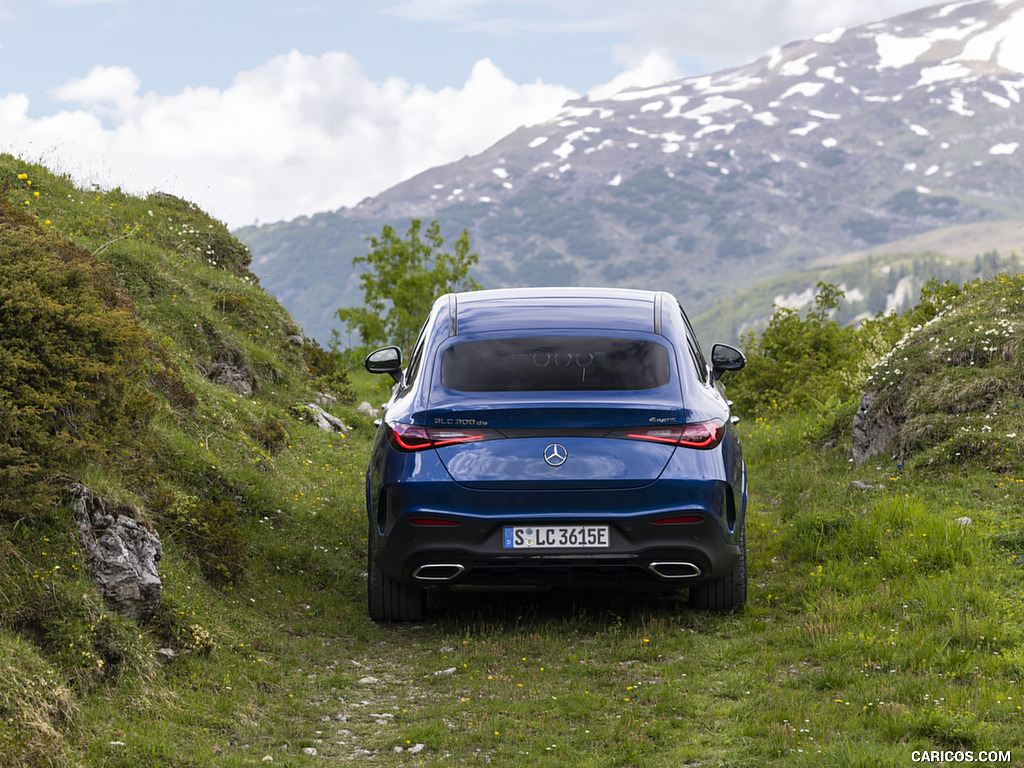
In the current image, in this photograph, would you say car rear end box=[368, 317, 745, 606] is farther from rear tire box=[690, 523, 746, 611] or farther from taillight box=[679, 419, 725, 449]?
rear tire box=[690, 523, 746, 611]

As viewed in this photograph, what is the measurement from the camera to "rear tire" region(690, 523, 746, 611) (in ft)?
20.7

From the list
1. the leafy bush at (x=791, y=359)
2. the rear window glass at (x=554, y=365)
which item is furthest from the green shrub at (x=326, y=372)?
the rear window glass at (x=554, y=365)

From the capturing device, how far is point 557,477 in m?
5.61

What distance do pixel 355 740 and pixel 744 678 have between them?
1938 mm

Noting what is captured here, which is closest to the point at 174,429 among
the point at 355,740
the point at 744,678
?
the point at 355,740

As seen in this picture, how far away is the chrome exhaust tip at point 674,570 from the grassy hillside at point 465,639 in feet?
1.31

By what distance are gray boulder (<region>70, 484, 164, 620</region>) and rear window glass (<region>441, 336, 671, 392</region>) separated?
1.89 metres

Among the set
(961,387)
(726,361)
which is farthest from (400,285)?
(726,361)

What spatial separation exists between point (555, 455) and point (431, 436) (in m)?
0.71

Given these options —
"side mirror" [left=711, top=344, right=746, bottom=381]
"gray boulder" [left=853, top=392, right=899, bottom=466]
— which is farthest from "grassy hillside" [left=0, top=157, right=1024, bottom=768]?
"side mirror" [left=711, top=344, right=746, bottom=381]

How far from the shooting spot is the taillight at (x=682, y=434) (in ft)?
18.7

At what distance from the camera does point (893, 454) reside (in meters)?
9.41

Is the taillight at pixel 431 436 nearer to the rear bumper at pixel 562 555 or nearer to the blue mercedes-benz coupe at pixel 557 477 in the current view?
the blue mercedes-benz coupe at pixel 557 477

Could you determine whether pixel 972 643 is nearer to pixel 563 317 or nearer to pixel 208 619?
pixel 563 317
